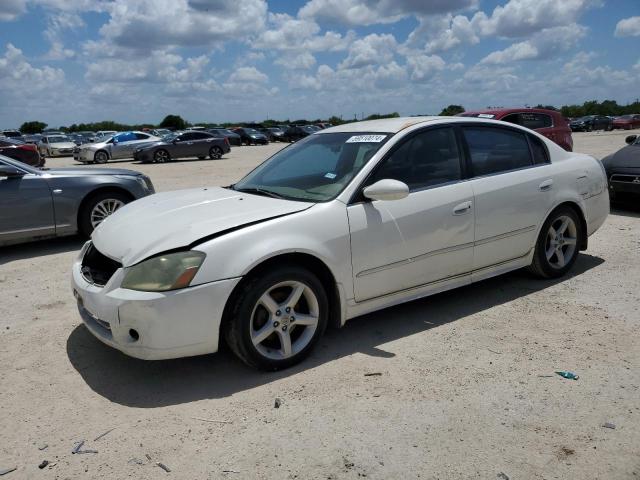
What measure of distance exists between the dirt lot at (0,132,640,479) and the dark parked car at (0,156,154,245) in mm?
2326

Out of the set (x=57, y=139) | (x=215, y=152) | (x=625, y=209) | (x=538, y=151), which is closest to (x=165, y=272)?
(x=538, y=151)

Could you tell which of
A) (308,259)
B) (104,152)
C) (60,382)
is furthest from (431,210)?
(104,152)

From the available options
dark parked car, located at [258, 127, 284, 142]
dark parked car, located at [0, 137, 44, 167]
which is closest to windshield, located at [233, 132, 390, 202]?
dark parked car, located at [0, 137, 44, 167]

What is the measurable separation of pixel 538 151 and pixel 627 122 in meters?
48.9

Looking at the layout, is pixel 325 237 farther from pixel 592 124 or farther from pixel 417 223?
pixel 592 124

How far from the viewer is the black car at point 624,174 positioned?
26.9 ft

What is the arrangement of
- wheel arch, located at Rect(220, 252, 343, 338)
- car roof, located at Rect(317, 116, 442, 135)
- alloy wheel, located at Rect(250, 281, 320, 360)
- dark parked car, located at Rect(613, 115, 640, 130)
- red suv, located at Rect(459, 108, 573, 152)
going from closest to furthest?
1. wheel arch, located at Rect(220, 252, 343, 338)
2. alloy wheel, located at Rect(250, 281, 320, 360)
3. car roof, located at Rect(317, 116, 442, 135)
4. red suv, located at Rect(459, 108, 573, 152)
5. dark parked car, located at Rect(613, 115, 640, 130)

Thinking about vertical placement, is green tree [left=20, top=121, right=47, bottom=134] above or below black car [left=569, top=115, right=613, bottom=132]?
above

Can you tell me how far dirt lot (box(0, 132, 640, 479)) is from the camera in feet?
8.75

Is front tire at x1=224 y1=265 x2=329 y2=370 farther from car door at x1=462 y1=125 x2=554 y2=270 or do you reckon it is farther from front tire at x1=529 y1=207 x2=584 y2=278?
front tire at x1=529 y1=207 x2=584 y2=278

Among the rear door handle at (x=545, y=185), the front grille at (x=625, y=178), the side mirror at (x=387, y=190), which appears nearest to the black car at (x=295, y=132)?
the front grille at (x=625, y=178)

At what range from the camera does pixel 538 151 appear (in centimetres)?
504

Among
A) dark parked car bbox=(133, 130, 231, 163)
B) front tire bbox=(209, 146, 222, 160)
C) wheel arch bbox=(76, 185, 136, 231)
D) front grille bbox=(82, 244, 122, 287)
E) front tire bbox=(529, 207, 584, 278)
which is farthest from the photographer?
front tire bbox=(209, 146, 222, 160)

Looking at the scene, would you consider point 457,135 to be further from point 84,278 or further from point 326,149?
point 84,278
